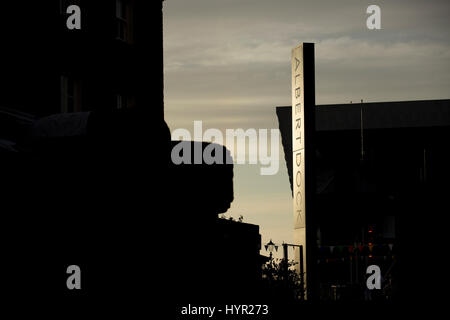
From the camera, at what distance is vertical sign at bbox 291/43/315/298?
39281 millimetres

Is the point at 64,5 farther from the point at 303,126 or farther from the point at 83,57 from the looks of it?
the point at 303,126

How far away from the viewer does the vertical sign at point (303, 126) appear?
3928 centimetres

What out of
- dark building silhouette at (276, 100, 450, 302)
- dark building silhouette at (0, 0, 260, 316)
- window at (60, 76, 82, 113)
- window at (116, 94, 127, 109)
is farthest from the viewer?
dark building silhouette at (276, 100, 450, 302)

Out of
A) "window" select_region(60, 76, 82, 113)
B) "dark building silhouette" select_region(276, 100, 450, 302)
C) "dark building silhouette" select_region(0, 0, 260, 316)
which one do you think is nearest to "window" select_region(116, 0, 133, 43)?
"window" select_region(60, 76, 82, 113)

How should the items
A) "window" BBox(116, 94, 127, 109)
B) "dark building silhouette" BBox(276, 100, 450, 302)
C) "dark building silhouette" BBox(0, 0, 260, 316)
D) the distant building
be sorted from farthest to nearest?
"dark building silhouette" BBox(276, 100, 450, 302) → "window" BBox(116, 94, 127, 109) → the distant building → "dark building silhouette" BBox(0, 0, 260, 316)

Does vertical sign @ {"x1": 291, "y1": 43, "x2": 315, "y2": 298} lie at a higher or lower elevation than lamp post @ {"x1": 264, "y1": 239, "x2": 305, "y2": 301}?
higher

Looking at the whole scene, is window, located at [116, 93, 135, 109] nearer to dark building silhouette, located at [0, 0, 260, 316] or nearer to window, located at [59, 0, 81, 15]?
window, located at [59, 0, 81, 15]

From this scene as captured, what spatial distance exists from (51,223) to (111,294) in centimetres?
155

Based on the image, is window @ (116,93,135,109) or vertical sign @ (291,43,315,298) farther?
vertical sign @ (291,43,315,298)

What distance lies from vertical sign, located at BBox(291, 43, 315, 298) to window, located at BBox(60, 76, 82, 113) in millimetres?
13262

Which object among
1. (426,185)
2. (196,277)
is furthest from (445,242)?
(196,277)

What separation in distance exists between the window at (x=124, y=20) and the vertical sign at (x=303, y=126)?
987 centimetres

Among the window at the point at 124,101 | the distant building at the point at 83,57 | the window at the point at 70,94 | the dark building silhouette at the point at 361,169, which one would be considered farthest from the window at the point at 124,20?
the dark building silhouette at the point at 361,169

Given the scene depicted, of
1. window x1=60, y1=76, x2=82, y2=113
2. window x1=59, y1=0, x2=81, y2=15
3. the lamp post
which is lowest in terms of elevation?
the lamp post
